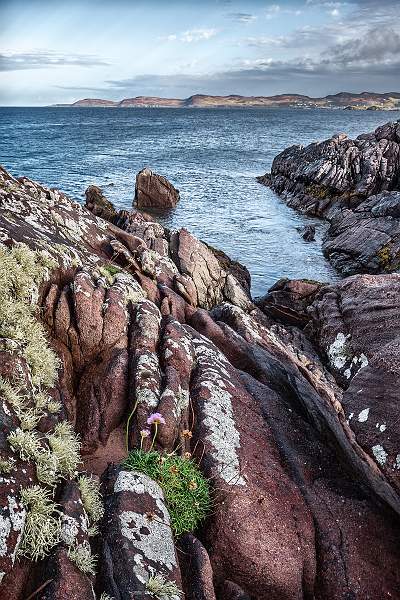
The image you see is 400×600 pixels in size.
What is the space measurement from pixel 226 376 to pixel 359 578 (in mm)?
4994

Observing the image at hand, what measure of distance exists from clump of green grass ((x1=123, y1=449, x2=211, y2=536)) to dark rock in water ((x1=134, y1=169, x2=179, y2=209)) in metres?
48.4

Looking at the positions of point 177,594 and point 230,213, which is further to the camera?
point 230,213

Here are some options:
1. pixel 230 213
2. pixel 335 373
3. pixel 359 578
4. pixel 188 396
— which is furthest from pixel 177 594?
pixel 230 213

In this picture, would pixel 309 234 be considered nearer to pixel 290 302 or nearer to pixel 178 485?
pixel 290 302

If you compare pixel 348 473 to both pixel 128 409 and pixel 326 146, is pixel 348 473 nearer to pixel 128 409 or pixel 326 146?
pixel 128 409

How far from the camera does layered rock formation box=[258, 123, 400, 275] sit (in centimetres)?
3694

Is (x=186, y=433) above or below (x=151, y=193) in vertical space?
below

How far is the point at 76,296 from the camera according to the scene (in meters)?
11.1

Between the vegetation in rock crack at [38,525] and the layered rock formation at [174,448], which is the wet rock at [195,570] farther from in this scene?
Result: the vegetation in rock crack at [38,525]

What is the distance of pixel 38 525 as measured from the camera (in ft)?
19.4

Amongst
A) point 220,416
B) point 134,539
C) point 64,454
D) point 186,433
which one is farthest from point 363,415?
point 64,454

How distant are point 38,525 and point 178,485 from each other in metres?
2.71

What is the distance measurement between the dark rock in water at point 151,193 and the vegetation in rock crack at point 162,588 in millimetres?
50740

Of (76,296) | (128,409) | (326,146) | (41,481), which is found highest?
(326,146)
